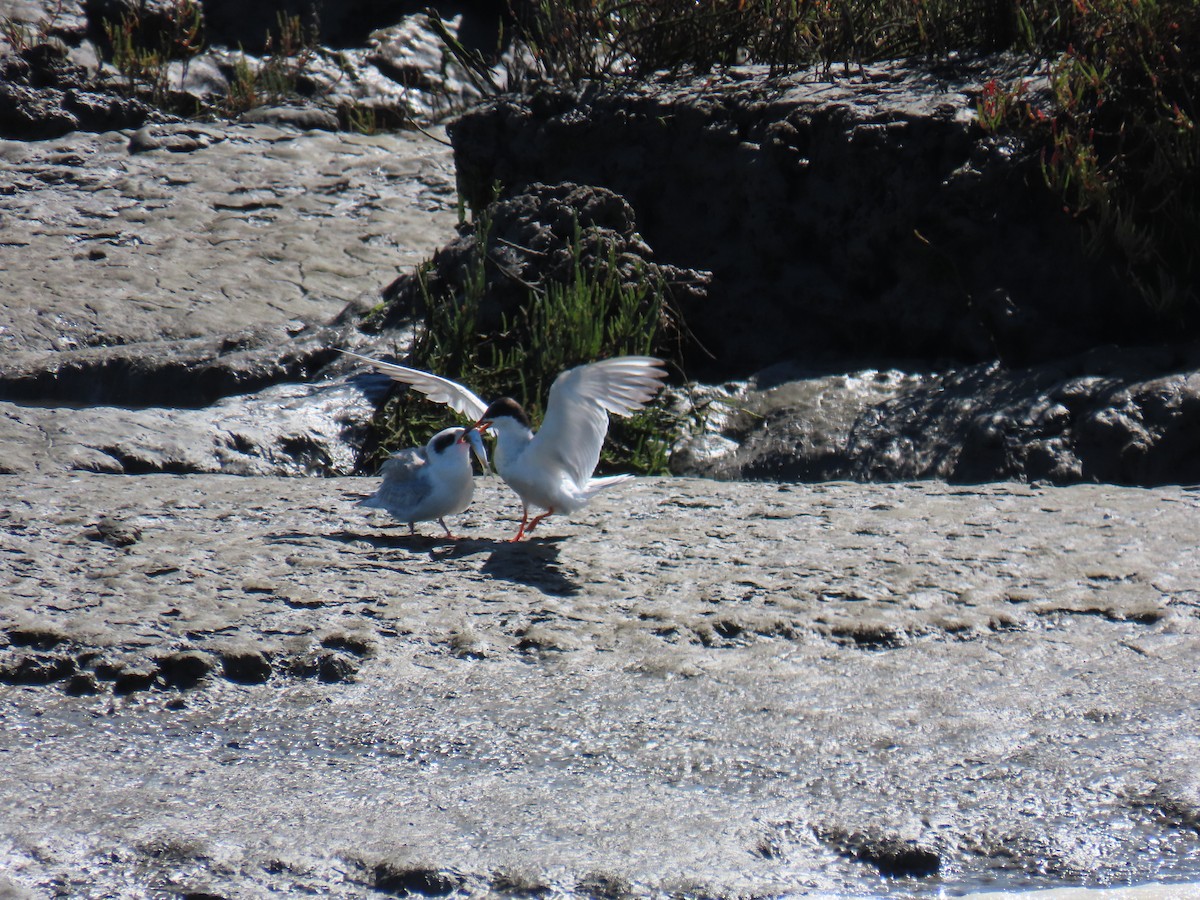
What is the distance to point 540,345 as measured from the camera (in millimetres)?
6895

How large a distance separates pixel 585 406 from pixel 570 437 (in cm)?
13

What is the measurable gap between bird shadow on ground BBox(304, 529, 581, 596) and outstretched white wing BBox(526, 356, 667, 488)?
0.30 metres

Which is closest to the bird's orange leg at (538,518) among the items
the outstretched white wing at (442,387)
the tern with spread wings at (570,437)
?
the tern with spread wings at (570,437)

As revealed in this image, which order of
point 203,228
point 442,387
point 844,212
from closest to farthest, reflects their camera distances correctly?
point 442,387 → point 844,212 → point 203,228

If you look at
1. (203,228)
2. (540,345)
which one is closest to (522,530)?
(540,345)

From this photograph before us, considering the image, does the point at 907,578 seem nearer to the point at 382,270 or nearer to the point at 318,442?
the point at 318,442

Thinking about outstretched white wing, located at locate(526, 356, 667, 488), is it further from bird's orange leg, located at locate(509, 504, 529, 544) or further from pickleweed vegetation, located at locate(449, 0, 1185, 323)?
pickleweed vegetation, located at locate(449, 0, 1185, 323)

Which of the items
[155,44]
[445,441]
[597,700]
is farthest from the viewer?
[155,44]

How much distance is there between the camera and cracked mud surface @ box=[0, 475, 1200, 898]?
117 inches

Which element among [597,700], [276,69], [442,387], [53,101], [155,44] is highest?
[155,44]

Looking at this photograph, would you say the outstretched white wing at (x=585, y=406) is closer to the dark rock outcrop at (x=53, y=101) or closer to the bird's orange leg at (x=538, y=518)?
the bird's orange leg at (x=538, y=518)

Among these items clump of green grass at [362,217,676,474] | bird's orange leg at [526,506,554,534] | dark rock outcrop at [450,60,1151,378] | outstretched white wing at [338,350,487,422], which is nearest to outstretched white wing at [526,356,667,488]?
bird's orange leg at [526,506,554,534]

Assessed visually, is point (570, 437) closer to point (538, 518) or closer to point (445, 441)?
point (538, 518)

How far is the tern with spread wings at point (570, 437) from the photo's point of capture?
186 inches
